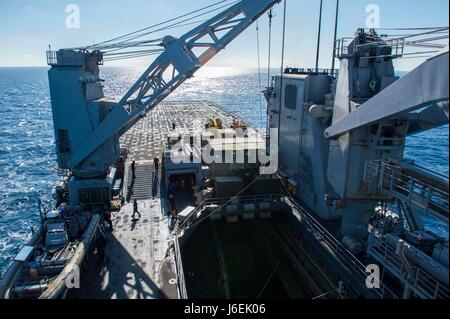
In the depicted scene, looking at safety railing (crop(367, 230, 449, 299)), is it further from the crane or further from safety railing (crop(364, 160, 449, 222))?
the crane

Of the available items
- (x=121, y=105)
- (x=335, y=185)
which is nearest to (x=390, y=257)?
(x=335, y=185)

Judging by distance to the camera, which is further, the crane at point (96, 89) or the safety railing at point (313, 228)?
the crane at point (96, 89)

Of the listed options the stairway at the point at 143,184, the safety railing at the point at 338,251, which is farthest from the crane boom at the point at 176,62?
the safety railing at the point at 338,251

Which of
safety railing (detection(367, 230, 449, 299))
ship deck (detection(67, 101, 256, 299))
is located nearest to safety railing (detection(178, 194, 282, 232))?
ship deck (detection(67, 101, 256, 299))

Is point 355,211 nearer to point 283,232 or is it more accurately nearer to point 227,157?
point 283,232

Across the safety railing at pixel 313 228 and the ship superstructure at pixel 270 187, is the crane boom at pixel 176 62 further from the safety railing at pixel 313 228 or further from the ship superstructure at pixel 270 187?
the safety railing at pixel 313 228

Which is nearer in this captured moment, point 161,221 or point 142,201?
point 161,221

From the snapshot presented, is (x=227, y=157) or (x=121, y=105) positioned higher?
(x=121, y=105)
